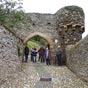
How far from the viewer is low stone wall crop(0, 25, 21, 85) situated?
1217 centimetres

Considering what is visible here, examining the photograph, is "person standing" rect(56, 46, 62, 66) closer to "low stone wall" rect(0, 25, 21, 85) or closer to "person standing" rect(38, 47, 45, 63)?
"person standing" rect(38, 47, 45, 63)

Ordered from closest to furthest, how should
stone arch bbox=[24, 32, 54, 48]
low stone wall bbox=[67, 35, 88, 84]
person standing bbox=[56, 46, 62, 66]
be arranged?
1. low stone wall bbox=[67, 35, 88, 84]
2. person standing bbox=[56, 46, 62, 66]
3. stone arch bbox=[24, 32, 54, 48]

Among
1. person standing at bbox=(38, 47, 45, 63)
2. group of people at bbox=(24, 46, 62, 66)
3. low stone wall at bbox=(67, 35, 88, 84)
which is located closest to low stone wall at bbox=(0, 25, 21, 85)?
low stone wall at bbox=(67, 35, 88, 84)

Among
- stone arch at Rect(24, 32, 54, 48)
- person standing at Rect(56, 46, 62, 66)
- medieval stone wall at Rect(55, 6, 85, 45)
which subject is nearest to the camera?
person standing at Rect(56, 46, 62, 66)

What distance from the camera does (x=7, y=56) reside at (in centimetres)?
1291

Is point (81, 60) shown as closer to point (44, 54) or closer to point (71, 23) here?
point (44, 54)

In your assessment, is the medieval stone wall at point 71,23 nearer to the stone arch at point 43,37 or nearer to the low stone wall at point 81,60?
the stone arch at point 43,37

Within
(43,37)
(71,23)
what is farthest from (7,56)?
(43,37)

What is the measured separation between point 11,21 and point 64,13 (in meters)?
4.42

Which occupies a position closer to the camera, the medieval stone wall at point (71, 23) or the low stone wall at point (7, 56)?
the low stone wall at point (7, 56)

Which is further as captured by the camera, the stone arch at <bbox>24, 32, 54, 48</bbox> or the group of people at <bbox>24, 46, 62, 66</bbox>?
the stone arch at <bbox>24, 32, 54, 48</bbox>

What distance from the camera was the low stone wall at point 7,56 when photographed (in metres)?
12.2

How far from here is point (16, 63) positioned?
1455 cm

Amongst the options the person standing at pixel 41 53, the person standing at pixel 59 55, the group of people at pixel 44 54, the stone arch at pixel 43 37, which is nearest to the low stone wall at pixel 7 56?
the group of people at pixel 44 54
